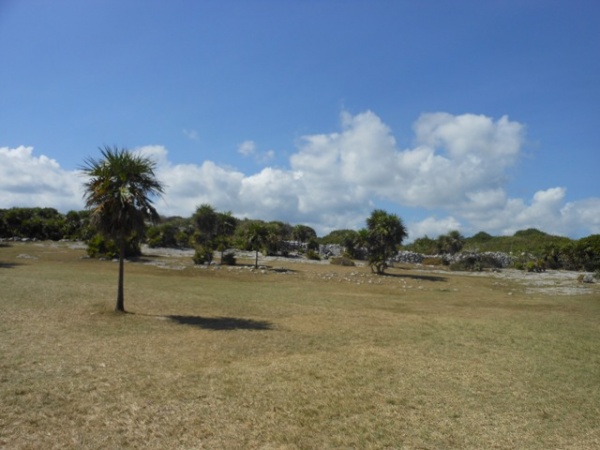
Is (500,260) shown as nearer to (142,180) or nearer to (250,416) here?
(142,180)

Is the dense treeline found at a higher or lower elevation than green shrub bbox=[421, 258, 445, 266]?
higher

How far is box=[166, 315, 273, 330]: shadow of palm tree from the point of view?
17.3 metres

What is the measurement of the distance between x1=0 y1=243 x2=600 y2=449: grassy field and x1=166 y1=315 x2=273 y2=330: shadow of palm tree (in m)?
0.17

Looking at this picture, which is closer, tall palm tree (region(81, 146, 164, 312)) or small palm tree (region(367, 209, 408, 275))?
tall palm tree (region(81, 146, 164, 312))

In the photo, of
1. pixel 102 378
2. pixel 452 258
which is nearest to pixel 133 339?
pixel 102 378

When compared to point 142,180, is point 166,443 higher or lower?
lower

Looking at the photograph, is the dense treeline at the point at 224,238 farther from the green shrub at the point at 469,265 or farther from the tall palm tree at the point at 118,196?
the tall palm tree at the point at 118,196

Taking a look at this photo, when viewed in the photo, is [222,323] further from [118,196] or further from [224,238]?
[224,238]

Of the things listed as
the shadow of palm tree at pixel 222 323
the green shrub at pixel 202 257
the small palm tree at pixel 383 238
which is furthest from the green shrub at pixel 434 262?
the shadow of palm tree at pixel 222 323

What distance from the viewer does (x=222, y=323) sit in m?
18.1

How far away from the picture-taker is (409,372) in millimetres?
11891

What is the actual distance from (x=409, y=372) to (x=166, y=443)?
24.2ft

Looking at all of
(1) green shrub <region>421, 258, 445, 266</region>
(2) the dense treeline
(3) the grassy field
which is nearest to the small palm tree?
(2) the dense treeline

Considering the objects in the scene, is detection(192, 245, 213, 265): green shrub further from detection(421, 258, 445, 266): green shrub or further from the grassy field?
detection(421, 258, 445, 266): green shrub
